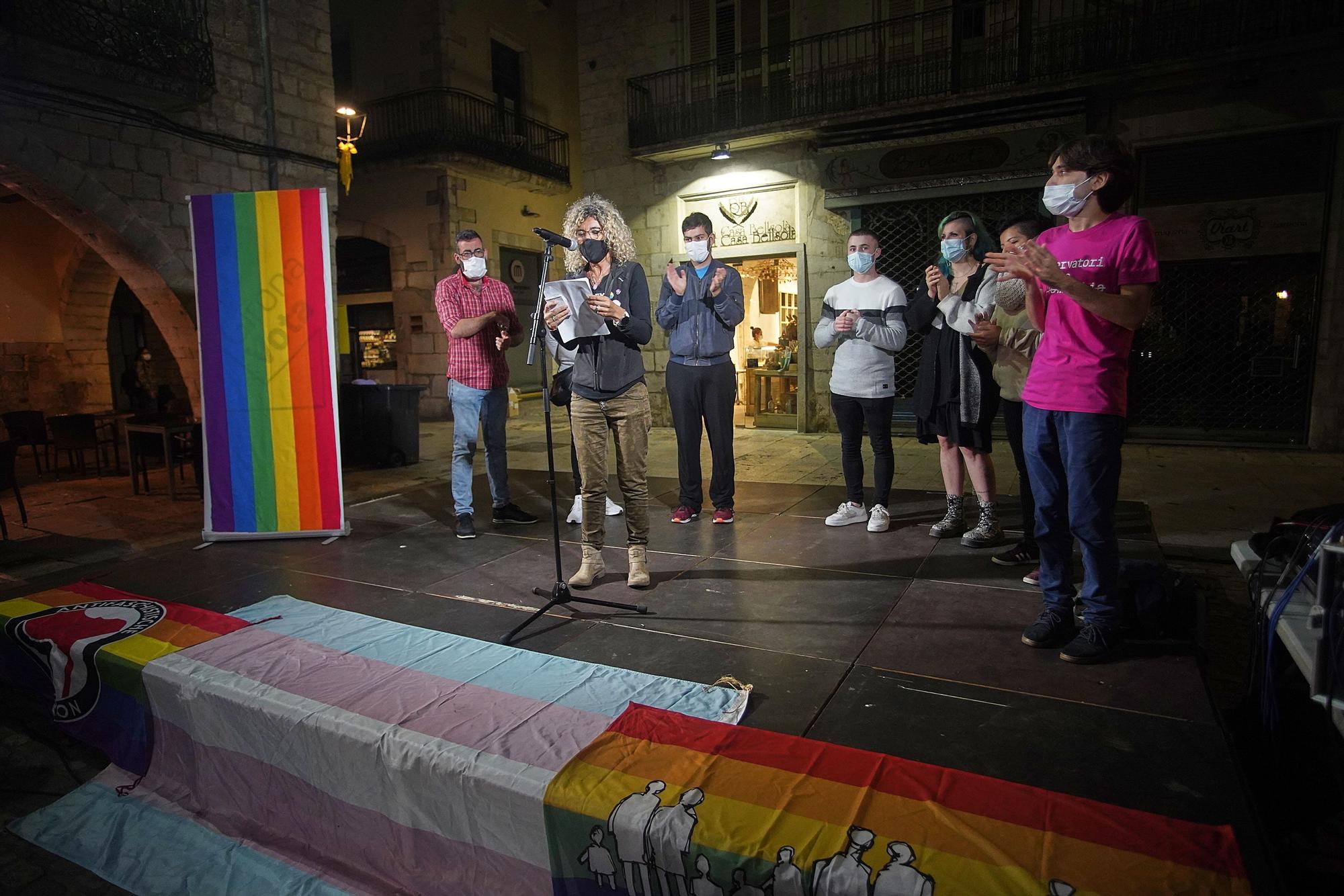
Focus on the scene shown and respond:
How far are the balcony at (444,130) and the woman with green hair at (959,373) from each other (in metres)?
11.7

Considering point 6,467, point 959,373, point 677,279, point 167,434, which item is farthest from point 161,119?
point 959,373

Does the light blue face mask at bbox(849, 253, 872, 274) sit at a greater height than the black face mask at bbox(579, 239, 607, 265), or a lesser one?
greater

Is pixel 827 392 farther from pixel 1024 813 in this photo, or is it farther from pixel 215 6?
pixel 1024 813

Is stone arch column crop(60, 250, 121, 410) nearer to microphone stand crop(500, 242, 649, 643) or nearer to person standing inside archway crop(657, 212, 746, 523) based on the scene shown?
person standing inside archway crop(657, 212, 746, 523)

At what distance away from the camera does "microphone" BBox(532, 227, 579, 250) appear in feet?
9.56

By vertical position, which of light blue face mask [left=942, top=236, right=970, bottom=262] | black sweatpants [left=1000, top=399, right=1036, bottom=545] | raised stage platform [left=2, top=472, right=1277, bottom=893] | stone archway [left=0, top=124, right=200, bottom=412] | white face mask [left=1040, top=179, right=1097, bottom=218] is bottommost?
raised stage platform [left=2, top=472, right=1277, bottom=893]

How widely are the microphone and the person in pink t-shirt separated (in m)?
1.64

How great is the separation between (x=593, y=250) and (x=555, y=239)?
0.35 m

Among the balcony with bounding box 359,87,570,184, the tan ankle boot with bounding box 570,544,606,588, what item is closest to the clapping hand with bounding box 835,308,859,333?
the tan ankle boot with bounding box 570,544,606,588

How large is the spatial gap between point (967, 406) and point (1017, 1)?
25.3ft

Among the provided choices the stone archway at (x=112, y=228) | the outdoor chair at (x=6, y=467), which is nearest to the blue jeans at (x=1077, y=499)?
the outdoor chair at (x=6, y=467)

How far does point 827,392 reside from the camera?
34.5 ft

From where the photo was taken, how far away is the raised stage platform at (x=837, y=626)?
2137mm

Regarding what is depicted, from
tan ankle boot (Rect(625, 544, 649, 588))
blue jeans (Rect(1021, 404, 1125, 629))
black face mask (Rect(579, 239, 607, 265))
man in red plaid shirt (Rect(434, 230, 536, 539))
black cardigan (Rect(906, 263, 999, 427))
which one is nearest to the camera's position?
blue jeans (Rect(1021, 404, 1125, 629))
